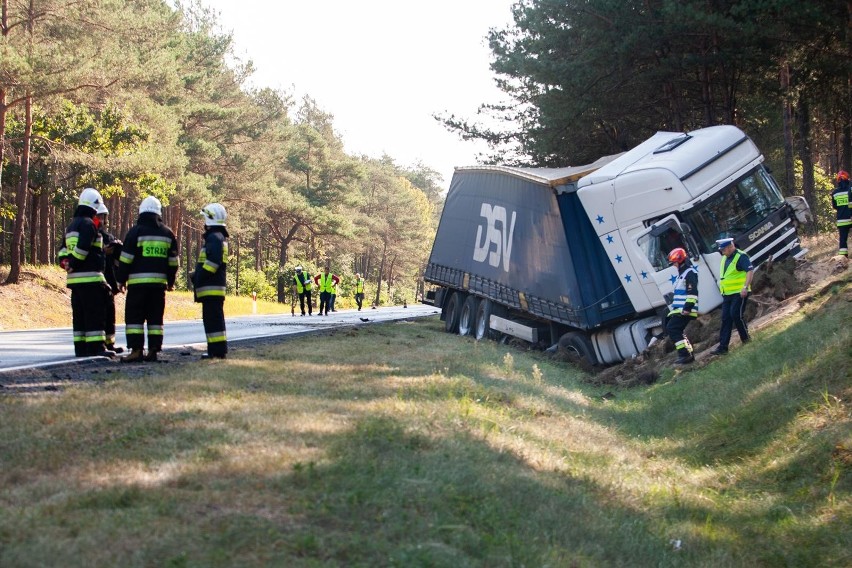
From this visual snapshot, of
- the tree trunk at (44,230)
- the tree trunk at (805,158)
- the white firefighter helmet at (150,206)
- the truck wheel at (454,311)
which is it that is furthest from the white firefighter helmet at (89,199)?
the tree trunk at (44,230)

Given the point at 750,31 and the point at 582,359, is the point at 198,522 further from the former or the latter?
the point at 750,31

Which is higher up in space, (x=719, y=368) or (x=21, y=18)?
(x=21, y=18)

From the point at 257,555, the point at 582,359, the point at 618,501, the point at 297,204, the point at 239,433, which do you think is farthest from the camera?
the point at 297,204

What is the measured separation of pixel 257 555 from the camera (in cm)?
427

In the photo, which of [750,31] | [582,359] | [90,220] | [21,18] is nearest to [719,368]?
[582,359]

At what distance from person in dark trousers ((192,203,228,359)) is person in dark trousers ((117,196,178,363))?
→ 1.10 feet

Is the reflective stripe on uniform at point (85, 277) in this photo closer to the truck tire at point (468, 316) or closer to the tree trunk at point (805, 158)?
the truck tire at point (468, 316)

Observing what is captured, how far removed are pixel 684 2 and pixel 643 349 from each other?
11.0 m

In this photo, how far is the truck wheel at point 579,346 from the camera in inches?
706

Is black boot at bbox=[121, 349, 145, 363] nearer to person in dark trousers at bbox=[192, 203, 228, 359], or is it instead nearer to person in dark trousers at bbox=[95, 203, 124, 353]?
person in dark trousers at bbox=[192, 203, 228, 359]

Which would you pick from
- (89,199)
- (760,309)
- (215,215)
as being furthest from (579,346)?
(89,199)

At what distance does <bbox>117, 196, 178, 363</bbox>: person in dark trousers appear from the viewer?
10.9m

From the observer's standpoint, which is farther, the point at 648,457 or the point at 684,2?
the point at 684,2

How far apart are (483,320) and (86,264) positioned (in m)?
12.2
